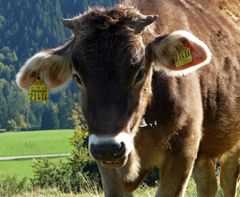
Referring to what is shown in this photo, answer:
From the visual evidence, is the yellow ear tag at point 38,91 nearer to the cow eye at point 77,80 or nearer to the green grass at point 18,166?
the cow eye at point 77,80

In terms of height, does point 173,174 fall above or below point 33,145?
above

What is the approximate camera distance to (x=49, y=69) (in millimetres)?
7586

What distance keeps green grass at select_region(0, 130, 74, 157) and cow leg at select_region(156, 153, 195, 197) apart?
10558 centimetres

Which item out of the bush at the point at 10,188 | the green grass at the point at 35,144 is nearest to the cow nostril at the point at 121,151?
the bush at the point at 10,188

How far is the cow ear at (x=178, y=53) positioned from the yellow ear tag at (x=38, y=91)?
1.21 m

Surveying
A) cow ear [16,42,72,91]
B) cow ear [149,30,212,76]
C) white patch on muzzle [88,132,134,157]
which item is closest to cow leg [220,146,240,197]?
cow ear [149,30,212,76]

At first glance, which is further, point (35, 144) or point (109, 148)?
point (35, 144)

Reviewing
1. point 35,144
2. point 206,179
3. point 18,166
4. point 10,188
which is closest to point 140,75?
point 206,179

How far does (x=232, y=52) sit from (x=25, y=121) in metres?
190

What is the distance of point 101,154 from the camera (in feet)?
21.0

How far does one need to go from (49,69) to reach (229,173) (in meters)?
4.95

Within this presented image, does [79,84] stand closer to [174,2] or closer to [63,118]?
[174,2]

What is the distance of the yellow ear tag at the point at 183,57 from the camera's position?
7387 mm

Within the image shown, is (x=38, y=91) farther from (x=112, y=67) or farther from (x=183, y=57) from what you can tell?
(x=183, y=57)
